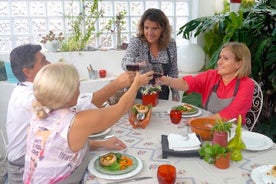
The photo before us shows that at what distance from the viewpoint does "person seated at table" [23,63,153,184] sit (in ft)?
3.92

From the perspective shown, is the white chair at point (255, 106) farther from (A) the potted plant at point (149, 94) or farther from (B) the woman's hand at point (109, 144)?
(B) the woman's hand at point (109, 144)

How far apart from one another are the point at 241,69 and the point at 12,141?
1.52 metres

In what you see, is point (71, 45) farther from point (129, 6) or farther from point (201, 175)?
point (201, 175)

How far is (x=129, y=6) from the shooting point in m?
3.97

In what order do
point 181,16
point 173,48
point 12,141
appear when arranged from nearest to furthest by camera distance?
point 12,141 < point 173,48 < point 181,16

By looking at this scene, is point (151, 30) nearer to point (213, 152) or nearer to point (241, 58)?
point (241, 58)

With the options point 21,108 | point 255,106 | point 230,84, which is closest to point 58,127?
point 21,108

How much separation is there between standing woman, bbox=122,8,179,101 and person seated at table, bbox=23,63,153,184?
4.73ft

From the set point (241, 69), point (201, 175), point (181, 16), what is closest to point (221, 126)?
point (201, 175)

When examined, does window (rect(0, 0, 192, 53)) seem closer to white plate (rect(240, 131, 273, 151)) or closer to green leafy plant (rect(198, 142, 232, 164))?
white plate (rect(240, 131, 273, 151))

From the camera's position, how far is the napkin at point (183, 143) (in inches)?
53.9

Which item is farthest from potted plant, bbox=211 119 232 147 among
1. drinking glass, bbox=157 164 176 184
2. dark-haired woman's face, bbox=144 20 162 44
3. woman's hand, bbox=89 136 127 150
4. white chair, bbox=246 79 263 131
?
dark-haired woman's face, bbox=144 20 162 44

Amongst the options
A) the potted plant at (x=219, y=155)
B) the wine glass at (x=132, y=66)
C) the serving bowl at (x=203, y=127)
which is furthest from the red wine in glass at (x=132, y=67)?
the potted plant at (x=219, y=155)

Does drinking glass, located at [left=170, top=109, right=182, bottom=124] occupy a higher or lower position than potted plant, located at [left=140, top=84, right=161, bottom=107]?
lower
